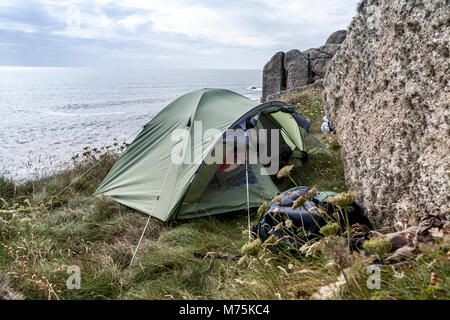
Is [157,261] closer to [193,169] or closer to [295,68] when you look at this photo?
[193,169]

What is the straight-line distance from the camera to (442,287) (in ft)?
5.08

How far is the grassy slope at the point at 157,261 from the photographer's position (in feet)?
6.44

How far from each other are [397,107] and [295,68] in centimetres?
1753

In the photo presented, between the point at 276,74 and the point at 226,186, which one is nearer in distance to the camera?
the point at 226,186

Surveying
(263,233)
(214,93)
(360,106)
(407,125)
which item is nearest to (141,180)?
(214,93)

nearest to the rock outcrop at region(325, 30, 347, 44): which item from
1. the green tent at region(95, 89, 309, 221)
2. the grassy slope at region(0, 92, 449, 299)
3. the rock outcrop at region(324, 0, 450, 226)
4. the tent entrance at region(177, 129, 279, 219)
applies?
the green tent at region(95, 89, 309, 221)

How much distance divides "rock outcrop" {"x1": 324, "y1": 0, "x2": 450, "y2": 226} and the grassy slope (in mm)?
1047

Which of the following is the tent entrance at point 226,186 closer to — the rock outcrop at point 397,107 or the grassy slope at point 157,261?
the grassy slope at point 157,261

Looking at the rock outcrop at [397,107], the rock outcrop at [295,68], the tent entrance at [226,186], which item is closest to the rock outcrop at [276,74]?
the rock outcrop at [295,68]

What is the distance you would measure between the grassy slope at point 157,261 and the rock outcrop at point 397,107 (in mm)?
1047

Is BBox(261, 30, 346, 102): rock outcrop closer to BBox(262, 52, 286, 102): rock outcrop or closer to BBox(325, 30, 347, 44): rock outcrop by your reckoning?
BBox(262, 52, 286, 102): rock outcrop

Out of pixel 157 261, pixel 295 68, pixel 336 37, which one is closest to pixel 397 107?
pixel 157 261

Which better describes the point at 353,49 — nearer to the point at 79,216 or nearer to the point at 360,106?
the point at 360,106

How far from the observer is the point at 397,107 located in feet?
10.4
